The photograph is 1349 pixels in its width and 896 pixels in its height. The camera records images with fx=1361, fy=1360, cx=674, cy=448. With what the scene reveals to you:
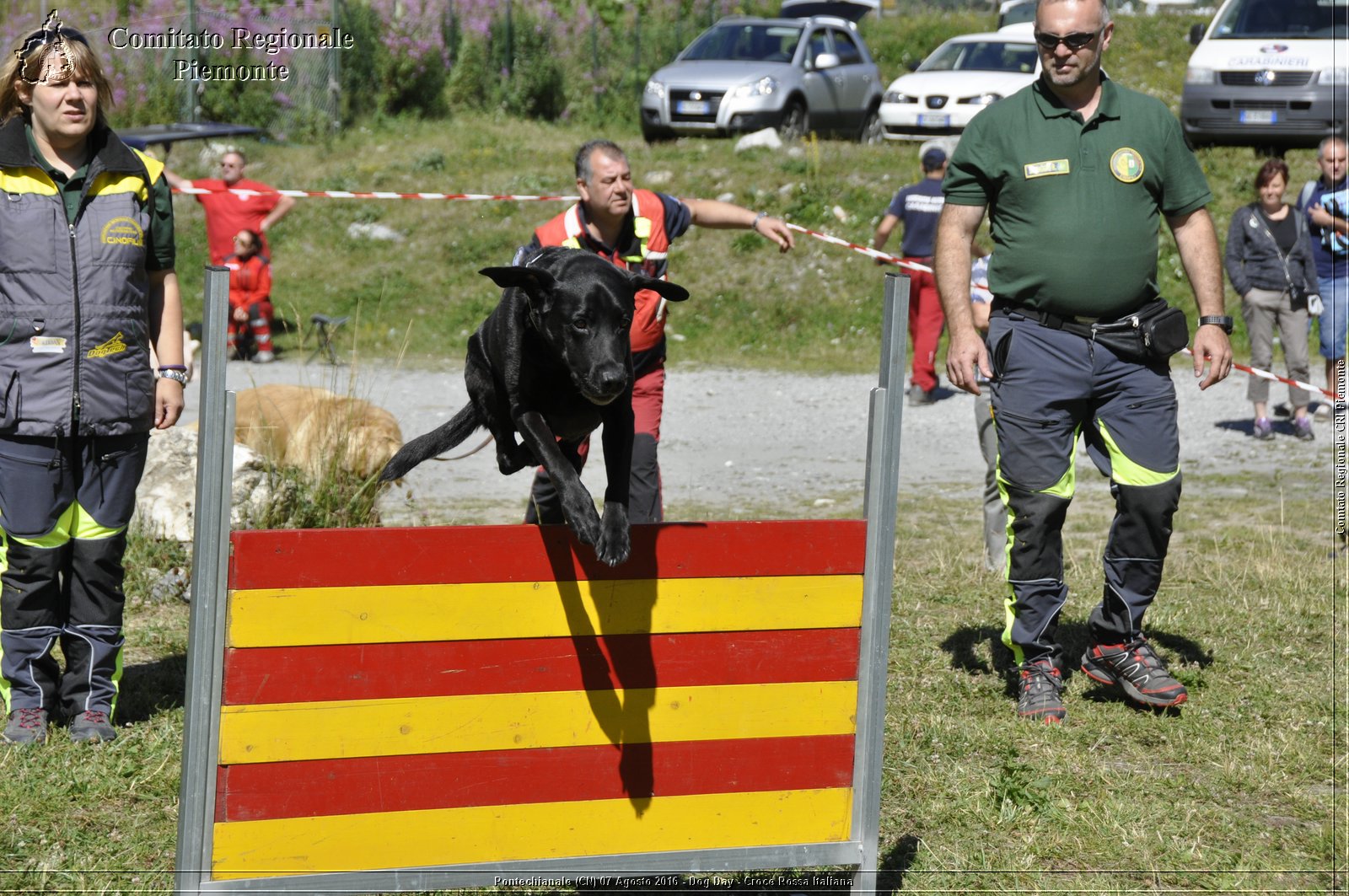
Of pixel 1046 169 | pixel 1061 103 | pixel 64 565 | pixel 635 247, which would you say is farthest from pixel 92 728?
pixel 1061 103

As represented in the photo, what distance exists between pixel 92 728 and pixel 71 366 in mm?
1196

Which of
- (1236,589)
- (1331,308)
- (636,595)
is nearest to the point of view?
(636,595)

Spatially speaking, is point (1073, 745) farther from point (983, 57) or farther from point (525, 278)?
point (983, 57)

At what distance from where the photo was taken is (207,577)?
2.80 meters

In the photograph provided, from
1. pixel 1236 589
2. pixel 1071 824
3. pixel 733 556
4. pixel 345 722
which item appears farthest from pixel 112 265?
pixel 1236 589

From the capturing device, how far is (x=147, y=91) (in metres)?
20.3

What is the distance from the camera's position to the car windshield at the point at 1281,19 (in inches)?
604

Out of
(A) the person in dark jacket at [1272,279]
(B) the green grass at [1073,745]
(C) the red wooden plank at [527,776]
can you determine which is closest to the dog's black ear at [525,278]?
(C) the red wooden plank at [527,776]

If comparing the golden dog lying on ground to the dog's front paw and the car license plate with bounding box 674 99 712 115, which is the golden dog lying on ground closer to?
the dog's front paw

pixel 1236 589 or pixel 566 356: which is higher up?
pixel 566 356

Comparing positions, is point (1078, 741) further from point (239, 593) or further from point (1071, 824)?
point (239, 593)

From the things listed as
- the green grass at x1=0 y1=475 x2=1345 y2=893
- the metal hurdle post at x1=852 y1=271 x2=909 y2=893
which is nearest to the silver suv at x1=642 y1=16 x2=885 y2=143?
the green grass at x1=0 y1=475 x2=1345 y2=893

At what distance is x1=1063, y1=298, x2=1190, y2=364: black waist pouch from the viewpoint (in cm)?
456

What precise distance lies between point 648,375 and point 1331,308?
23.4 feet
